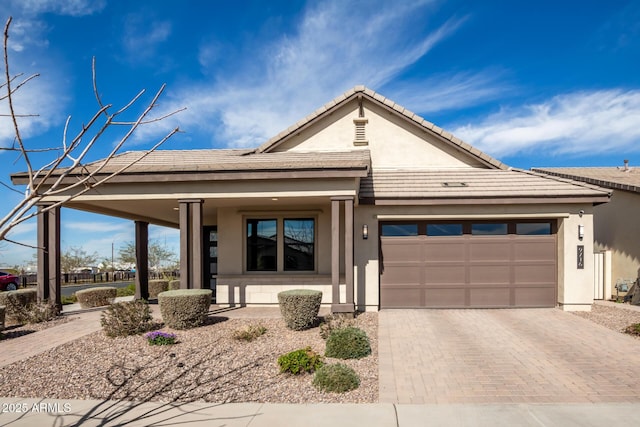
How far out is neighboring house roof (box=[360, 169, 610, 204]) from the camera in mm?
10984

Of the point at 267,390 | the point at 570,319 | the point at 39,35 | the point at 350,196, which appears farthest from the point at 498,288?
the point at 39,35

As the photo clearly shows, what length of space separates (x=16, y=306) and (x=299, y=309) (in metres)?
7.76

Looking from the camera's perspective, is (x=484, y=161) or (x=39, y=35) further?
(x=484, y=161)

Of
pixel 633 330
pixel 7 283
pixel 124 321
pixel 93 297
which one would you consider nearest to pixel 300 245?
pixel 124 321

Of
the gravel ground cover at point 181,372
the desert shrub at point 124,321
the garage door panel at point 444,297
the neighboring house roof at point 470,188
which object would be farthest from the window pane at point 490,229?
the desert shrub at point 124,321

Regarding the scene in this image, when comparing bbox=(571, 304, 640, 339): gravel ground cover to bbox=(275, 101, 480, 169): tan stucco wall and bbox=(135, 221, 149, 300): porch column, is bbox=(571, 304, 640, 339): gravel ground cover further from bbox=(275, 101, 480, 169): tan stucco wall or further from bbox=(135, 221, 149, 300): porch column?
bbox=(135, 221, 149, 300): porch column

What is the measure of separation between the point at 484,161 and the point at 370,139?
3.85 m

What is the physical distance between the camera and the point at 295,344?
7.89m

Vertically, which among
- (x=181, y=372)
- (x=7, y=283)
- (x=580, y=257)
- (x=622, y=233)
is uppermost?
(x=622, y=233)

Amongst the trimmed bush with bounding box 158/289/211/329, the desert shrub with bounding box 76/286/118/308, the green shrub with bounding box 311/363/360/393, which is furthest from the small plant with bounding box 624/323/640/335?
the desert shrub with bounding box 76/286/118/308

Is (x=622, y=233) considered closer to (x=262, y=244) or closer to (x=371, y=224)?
(x=371, y=224)

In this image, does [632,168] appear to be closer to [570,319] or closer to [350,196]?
[570,319]

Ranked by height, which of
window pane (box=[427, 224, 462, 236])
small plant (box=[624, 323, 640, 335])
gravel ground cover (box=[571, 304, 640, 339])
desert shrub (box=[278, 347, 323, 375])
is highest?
window pane (box=[427, 224, 462, 236])

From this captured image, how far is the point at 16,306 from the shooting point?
10570 mm
